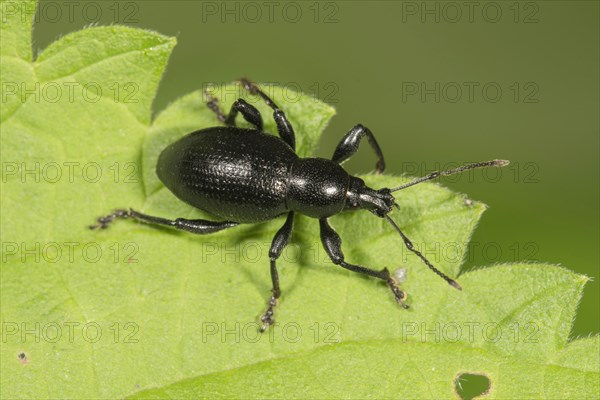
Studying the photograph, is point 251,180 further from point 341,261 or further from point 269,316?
point 269,316

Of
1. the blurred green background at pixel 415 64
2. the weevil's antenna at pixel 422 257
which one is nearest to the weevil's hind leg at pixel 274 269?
the weevil's antenna at pixel 422 257

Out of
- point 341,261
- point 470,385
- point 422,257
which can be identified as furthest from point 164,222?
point 470,385

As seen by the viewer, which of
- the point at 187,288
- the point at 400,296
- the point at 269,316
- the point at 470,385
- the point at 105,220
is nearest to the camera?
the point at 470,385

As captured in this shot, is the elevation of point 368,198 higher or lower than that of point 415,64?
lower

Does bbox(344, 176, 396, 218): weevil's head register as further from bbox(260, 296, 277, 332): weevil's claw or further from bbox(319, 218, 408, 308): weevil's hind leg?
bbox(260, 296, 277, 332): weevil's claw

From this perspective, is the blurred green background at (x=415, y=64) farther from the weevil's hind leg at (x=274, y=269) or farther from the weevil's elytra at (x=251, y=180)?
the weevil's hind leg at (x=274, y=269)

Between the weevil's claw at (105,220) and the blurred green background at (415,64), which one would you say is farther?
the blurred green background at (415,64)
